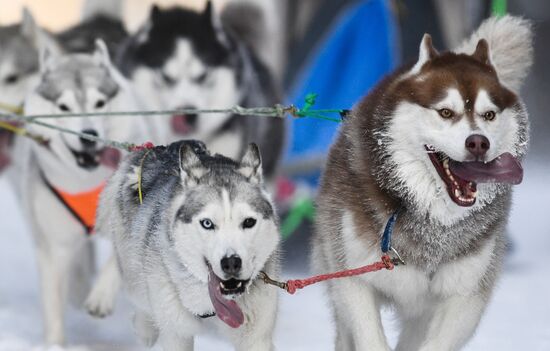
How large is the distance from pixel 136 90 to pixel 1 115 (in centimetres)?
182

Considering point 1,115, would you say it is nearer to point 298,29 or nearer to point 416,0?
point 298,29

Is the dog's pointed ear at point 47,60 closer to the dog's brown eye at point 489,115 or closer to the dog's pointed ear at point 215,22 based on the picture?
the dog's pointed ear at point 215,22

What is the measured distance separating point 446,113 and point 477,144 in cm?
21

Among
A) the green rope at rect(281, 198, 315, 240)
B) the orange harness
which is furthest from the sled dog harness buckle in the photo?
the green rope at rect(281, 198, 315, 240)

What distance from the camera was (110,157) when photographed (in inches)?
227

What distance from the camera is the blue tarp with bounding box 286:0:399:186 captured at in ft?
26.2

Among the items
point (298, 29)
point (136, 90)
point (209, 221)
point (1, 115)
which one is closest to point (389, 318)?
point (209, 221)

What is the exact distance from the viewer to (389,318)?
178 inches

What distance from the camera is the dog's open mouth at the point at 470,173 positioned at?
11.6ft

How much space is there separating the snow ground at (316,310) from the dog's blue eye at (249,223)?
1.17m

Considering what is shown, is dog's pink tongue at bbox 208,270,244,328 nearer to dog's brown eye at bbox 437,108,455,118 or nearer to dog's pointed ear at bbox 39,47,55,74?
dog's brown eye at bbox 437,108,455,118

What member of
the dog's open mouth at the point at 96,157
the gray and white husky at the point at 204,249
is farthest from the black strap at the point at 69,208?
the gray and white husky at the point at 204,249

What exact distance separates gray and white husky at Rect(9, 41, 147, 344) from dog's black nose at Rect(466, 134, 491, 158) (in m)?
2.57

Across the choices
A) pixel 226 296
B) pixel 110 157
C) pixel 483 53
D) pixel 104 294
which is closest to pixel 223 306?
pixel 226 296
